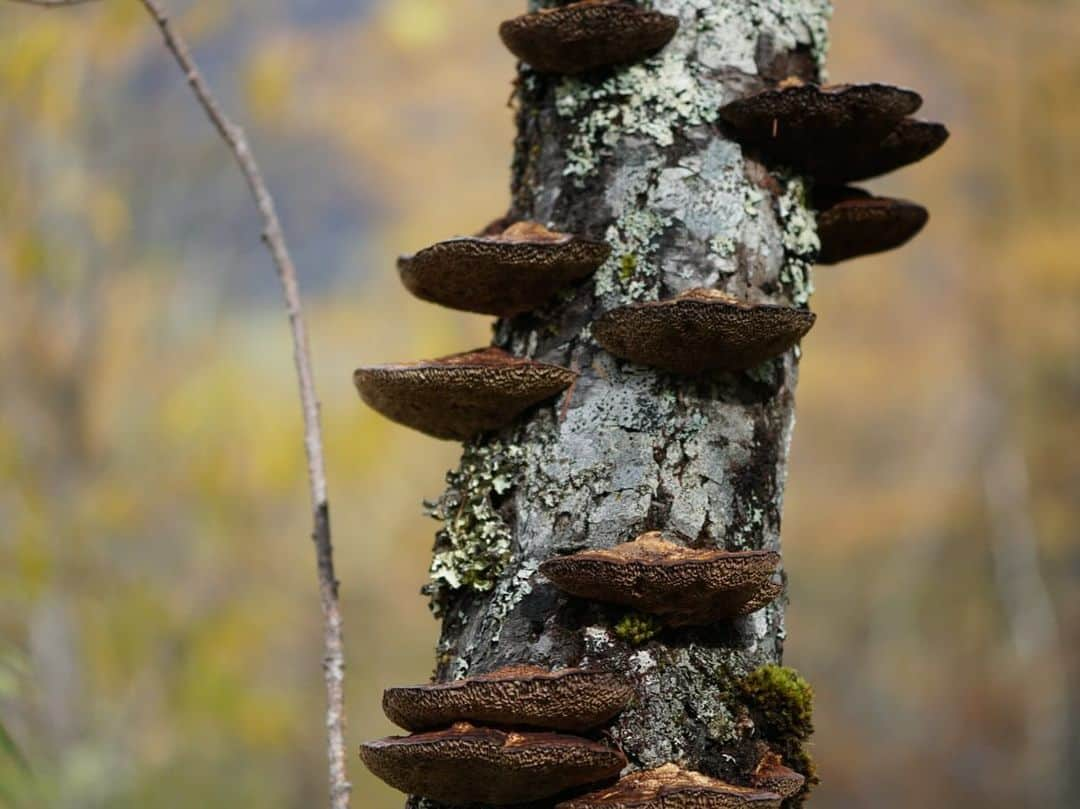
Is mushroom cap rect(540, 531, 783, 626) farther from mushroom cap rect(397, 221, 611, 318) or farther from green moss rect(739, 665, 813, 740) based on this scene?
mushroom cap rect(397, 221, 611, 318)

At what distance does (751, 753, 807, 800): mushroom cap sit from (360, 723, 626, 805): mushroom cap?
267 millimetres

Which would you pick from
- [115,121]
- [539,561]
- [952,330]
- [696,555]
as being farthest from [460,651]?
[952,330]

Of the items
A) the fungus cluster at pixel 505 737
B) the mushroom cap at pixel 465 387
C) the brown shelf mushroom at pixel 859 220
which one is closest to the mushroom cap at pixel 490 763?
the fungus cluster at pixel 505 737

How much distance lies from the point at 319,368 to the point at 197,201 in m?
5.27

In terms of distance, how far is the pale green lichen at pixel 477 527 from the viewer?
2168 millimetres

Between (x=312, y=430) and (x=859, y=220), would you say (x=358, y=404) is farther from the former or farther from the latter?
(x=859, y=220)

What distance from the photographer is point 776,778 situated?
6.42ft

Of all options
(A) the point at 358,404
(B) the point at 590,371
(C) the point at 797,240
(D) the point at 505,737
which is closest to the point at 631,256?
(B) the point at 590,371

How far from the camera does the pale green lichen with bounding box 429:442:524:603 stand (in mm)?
2168

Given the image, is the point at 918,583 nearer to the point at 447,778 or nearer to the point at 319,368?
the point at 319,368

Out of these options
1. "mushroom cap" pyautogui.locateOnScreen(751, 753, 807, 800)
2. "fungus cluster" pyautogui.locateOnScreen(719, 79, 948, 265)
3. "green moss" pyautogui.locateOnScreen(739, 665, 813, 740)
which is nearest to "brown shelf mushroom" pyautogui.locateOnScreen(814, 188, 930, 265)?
"fungus cluster" pyautogui.locateOnScreen(719, 79, 948, 265)

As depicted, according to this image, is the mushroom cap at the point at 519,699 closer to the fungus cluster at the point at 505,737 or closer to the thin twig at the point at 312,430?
the fungus cluster at the point at 505,737

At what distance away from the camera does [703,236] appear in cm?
224

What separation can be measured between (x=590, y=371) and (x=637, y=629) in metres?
0.49
